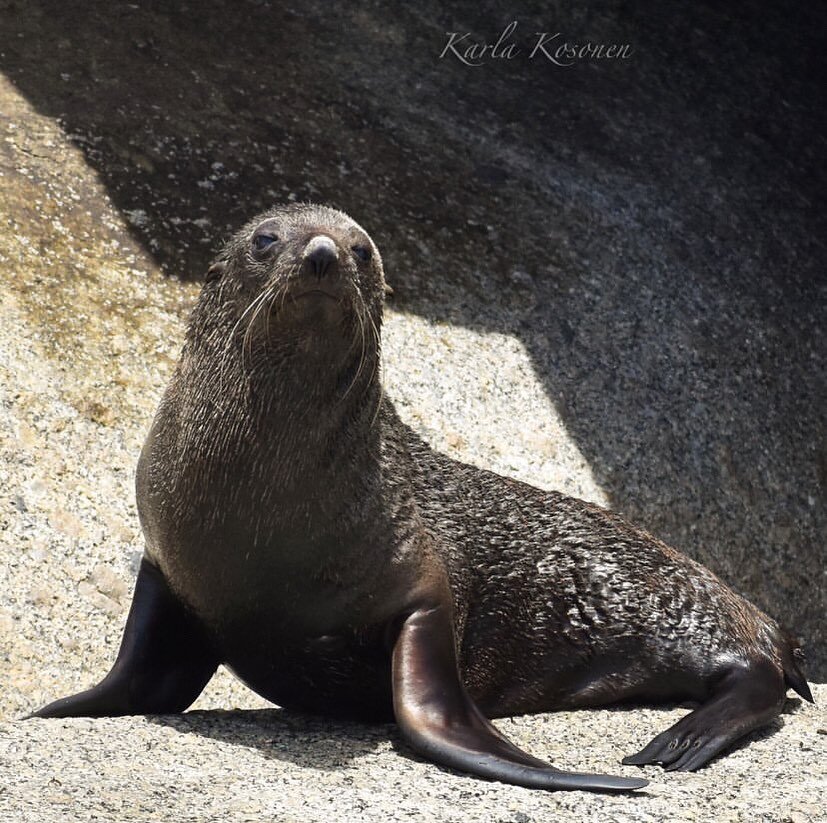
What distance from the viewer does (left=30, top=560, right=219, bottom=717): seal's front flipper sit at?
571 cm

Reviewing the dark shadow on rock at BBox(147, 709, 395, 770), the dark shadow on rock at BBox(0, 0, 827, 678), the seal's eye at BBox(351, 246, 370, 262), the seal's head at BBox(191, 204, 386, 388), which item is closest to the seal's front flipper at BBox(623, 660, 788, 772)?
the dark shadow on rock at BBox(147, 709, 395, 770)

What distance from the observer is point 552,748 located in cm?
567

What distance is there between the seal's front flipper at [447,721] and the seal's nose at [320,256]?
1395 millimetres

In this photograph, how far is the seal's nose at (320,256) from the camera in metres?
5.10

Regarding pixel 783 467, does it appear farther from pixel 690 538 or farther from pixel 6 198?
pixel 6 198

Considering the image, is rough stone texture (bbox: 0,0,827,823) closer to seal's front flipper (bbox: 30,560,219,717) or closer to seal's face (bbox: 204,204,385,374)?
seal's front flipper (bbox: 30,560,219,717)

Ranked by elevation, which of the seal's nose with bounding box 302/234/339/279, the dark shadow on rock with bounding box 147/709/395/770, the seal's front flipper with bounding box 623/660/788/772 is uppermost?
the seal's nose with bounding box 302/234/339/279

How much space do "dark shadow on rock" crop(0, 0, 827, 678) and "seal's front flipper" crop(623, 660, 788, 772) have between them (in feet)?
10.6

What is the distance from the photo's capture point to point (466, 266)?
10688 mm

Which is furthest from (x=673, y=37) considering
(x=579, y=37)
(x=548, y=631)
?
(x=548, y=631)

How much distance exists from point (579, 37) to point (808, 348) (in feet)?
13.3

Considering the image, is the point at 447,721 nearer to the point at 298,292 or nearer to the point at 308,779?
the point at 308,779

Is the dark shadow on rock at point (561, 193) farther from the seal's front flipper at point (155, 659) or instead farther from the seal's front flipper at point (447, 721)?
the seal's front flipper at point (447, 721)

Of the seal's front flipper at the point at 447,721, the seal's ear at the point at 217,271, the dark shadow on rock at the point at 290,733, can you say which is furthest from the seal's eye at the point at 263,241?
the dark shadow on rock at the point at 290,733
